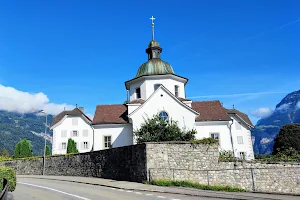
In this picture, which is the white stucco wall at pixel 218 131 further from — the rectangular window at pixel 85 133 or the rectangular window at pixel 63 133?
the rectangular window at pixel 63 133

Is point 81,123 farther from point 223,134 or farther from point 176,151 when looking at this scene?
point 176,151

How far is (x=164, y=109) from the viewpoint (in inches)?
1280

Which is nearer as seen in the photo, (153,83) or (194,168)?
(194,168)

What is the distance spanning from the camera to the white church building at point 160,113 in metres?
32.4

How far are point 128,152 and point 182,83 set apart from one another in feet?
61.7

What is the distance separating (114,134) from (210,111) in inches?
515

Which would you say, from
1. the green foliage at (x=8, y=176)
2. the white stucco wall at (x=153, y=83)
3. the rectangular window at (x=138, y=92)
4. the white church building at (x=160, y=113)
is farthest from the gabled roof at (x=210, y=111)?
the green foliage at (x=8, y=176)

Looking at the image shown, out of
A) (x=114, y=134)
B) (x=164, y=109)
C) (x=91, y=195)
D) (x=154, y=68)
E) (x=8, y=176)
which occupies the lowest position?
(x=91, y=195)

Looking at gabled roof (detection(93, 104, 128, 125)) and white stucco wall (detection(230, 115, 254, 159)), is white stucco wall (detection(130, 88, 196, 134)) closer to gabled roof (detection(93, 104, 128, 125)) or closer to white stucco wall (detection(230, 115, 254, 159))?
gabled roof (detection(93, 104, 128, 125))

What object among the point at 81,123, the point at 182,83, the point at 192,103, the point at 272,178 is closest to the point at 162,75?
the point at 182,83

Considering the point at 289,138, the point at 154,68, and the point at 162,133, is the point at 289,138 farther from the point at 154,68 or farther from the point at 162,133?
the point at 162,133

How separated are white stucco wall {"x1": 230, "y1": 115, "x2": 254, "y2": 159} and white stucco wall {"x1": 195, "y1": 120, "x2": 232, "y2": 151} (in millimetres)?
2562

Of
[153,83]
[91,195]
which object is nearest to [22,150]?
[153,83]

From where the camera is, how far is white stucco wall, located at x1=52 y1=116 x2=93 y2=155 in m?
49.6
